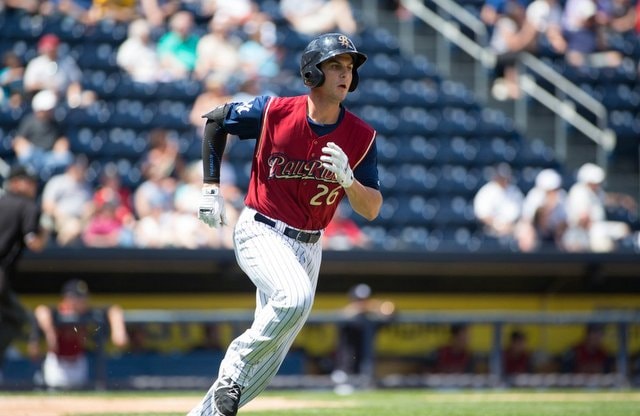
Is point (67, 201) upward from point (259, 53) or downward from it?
downward

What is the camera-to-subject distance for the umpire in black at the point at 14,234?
857cm

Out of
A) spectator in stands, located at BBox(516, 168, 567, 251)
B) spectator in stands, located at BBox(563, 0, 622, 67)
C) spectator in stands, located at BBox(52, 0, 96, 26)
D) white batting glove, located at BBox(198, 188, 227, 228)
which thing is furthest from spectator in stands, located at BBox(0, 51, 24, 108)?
white batting glove, located at BBox(198, 188, 227, 228)

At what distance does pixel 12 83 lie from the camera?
12.0 meters

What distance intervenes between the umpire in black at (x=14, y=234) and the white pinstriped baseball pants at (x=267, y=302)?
12.2 feet

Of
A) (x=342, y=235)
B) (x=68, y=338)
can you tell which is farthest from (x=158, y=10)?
(x=68, y=338)

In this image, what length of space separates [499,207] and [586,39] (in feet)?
12.4

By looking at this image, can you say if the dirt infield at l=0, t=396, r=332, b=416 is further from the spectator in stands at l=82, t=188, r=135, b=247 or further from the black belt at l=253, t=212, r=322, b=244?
the black belt at l=253, t=212, r=322, b=244

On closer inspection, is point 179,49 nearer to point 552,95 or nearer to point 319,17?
point 319,17

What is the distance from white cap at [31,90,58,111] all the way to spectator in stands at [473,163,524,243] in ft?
14.8

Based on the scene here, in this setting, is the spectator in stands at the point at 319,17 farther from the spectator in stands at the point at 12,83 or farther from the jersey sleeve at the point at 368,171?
the jersey sleeve at the point at 368,171

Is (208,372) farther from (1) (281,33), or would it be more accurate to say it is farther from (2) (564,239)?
(1) (281,33)

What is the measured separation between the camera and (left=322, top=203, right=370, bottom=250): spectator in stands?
11078 mm

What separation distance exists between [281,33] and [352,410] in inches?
277

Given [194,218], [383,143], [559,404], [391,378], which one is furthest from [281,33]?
[559,404]
